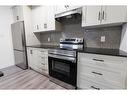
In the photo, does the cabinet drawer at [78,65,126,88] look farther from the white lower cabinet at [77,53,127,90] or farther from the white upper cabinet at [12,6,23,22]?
the white upper cabinet at [12,6,23,22]

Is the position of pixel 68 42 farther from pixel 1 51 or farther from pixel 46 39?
pixel 1 51

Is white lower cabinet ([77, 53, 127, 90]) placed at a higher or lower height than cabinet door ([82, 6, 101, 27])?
lower

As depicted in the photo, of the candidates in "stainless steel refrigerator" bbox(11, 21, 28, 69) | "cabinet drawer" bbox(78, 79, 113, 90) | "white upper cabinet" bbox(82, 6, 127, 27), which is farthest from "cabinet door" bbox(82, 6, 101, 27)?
"stainless steel refrigerator" bbox(11, 21, 28, 69)

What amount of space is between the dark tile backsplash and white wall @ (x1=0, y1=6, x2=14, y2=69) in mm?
1999

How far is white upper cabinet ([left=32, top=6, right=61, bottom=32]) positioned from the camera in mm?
2451

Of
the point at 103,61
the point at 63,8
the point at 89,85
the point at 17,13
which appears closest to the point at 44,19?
the point at 63,8

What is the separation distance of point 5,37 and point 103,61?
11.8 feet

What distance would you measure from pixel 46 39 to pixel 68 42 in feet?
4.61

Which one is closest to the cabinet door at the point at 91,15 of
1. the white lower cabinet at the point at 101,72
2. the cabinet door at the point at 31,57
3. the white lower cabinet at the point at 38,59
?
the white lower cabinet at the point at 101,72

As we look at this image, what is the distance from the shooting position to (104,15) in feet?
5.17

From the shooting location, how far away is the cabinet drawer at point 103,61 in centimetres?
127

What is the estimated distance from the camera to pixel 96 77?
154cm

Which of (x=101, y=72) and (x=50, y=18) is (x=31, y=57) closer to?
(x=50, y=18)

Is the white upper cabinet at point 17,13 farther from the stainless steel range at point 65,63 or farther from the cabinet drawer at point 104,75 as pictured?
the cabinet drawer at point 104,75
